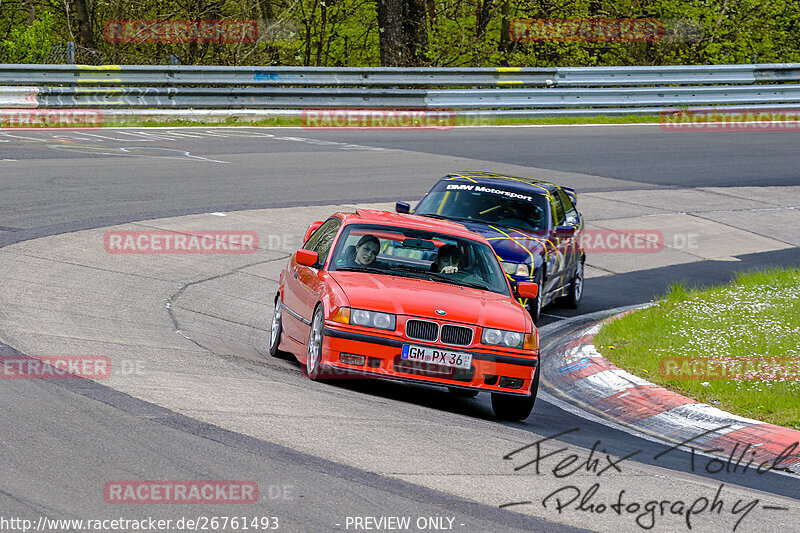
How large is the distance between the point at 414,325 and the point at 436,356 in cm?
28

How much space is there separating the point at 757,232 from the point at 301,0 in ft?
72.4

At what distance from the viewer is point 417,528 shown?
204 inches

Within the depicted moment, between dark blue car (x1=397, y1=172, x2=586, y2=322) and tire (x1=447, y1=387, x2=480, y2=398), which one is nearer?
tire (x1=447, y1=387, x2=480, y2=398)

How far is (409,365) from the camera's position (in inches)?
324

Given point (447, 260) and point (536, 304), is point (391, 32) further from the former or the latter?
point (447, 260)

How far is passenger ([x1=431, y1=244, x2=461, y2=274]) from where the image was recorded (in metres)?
9.53

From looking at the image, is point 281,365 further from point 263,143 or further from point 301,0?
point 301,0

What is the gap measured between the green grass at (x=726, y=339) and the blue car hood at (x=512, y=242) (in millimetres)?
1185

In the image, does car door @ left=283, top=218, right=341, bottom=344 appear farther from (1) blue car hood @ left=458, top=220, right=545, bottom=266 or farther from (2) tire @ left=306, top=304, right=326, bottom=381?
(1) blue car hood @ left=458, top=220, right=545, bottom=266

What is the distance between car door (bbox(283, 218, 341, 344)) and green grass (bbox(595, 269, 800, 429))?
9.66 ft

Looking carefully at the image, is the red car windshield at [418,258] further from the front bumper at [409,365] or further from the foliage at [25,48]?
the foliage at [25,48]

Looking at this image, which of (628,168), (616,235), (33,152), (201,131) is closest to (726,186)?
(628,168)

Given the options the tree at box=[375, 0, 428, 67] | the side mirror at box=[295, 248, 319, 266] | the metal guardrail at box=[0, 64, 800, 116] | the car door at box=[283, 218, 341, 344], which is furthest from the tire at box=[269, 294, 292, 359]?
the tree at box=[375, 0, 428, 67]

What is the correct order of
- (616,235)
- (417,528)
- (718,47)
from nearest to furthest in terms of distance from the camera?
(417,528)
(616,235)
(718,47)
